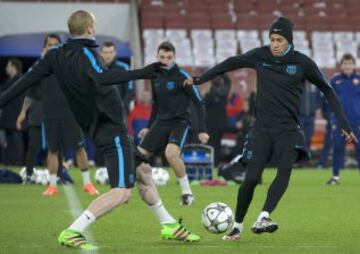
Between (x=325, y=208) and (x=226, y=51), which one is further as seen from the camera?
(x=226, y=51)

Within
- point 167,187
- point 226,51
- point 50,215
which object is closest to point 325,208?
point 50,215

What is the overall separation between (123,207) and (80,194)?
7.62 feet

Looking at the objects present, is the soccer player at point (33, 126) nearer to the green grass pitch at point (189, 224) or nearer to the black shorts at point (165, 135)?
the green grass pitch at point (189, 224)

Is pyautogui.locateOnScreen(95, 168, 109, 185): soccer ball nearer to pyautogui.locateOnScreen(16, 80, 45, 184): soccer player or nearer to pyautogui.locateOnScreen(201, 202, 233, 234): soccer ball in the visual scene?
pyautogui.locateOnScreen(16, 80, 45, 184): soccer player

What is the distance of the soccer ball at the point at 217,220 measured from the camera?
10.8 m

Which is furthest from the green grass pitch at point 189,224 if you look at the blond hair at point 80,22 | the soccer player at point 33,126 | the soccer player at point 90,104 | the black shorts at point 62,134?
the blond hair at point 80,22

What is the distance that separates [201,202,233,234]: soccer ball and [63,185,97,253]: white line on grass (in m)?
1.13

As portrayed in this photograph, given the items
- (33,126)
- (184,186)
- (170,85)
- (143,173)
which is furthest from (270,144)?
(33,126)

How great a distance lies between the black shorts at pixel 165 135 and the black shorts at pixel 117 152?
5.85m

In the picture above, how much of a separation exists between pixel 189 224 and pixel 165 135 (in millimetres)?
3648

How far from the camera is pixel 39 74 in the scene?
990 centimetres

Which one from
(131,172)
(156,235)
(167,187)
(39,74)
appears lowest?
(167,187)

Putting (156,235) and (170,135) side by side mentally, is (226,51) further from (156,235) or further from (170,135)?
(156,235)

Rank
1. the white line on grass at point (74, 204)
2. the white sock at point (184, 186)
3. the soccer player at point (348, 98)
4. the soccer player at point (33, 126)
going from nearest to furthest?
the white line on grass at point (74, 204)
the white sock at point (184, 186)
the soccer player at point (33, 126)
the soccer player at point (348, 98)
